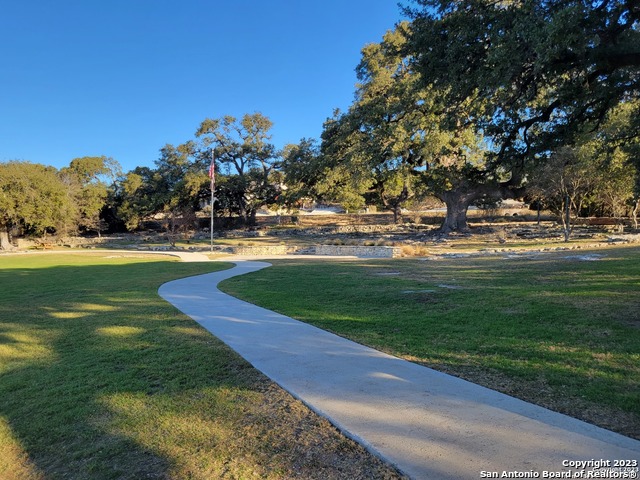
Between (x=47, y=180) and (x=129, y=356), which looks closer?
(x=129, y=356)

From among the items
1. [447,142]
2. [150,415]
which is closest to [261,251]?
[447,142]

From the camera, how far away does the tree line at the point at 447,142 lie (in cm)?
720

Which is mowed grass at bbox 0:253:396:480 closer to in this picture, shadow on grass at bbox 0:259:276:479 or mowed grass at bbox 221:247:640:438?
shadow on grass at bbox 0:259:276:479

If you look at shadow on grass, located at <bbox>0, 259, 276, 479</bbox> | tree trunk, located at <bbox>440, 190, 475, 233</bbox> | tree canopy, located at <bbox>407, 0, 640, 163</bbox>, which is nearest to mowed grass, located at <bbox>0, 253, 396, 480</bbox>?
shadow on grass, located at <bbox>0, 259, 276, 479</bbox>

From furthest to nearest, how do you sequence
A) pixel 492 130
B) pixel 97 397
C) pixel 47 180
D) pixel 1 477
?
pixel 47 180 → pixel 492 130 → pixel 97 397 → pixel 1 477

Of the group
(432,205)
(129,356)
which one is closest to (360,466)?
(129,356)

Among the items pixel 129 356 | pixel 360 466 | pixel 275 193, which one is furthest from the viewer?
pixel 275 193

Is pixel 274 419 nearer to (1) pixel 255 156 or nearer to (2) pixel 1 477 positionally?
(2) pixel 1 477

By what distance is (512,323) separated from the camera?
21.2ft

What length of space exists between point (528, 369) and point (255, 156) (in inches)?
2056

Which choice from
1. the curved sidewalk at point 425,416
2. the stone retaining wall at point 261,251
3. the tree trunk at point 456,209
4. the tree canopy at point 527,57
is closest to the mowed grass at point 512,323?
the curved sidewalk at point 425,416

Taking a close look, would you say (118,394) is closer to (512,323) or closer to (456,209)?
(512,323)

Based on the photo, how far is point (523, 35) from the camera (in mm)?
6387

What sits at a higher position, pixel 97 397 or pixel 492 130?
pixel 492 130
